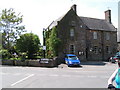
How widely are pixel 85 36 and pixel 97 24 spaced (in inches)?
232

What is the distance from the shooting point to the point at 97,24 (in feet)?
112

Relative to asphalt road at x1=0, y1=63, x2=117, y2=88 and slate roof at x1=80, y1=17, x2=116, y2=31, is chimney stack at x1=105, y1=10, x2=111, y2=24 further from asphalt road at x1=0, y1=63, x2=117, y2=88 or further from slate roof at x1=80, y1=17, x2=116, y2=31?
asphalt road at x1=0, y1=63, x2=117, y2=88

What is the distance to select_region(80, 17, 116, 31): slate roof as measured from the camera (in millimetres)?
32572

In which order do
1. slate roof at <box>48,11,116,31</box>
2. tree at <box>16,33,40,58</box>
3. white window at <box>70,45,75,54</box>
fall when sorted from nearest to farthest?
white window at <box>70,45,75,54</box>
tree at <box>16,33,40,58</box>
slate roof at <box>48,11,116,31</box>

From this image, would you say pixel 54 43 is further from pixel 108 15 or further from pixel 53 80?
pixel 108 15

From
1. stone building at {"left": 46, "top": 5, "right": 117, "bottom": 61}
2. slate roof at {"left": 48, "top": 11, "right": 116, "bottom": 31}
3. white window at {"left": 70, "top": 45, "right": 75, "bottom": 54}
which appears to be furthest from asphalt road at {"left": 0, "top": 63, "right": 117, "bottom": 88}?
slate roof at {"left": 48, "top": 11, "right": 116, "bottom": 31}

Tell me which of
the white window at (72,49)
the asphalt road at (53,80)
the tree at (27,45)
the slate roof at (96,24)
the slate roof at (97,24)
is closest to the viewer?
the asphalt road at (53,80)

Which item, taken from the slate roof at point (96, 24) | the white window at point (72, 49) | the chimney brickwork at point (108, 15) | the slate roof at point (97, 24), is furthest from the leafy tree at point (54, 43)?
the chimney brickwork at point (108, 15)

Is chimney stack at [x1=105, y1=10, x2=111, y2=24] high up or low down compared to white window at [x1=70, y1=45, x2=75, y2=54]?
up

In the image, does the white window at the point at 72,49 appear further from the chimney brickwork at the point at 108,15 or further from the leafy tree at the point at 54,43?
the chimney brickwork at the point at 108,15

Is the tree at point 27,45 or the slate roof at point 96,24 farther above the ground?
the slate roof at point 96,24

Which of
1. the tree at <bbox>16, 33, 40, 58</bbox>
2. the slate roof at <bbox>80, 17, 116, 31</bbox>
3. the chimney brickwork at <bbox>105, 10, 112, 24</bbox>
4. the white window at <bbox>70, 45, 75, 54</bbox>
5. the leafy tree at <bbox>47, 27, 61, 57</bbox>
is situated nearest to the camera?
the leafy tree at <bbox>47, 27, 61, 57</bbox>

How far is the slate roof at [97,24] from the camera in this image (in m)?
32.6

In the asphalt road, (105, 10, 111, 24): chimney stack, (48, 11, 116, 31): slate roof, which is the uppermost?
(105, 10, 111, 24): chimney stack
